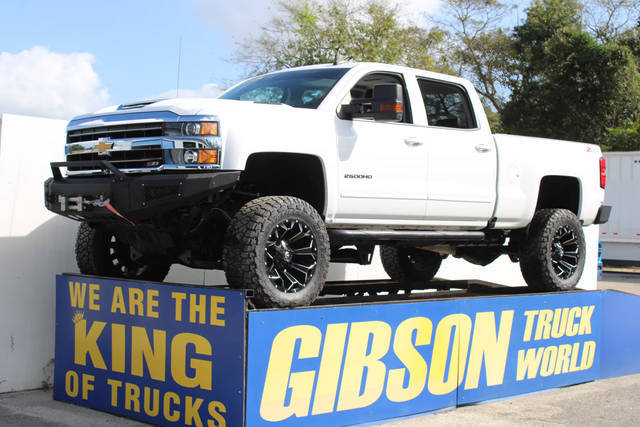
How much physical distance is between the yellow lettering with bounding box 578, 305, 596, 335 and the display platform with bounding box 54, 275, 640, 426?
197 millimetres

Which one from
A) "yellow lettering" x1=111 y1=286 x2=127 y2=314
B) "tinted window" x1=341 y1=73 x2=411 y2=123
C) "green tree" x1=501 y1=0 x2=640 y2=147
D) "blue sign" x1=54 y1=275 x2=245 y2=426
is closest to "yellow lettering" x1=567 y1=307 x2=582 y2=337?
"tinted window" x1=341 y1=73 x2=411 y2=123

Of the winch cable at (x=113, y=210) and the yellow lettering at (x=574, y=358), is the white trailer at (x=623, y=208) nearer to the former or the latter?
the yellow lettering at (x=574, y=358)

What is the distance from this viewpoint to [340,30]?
2881 centimetres

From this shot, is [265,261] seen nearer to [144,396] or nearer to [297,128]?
[297,128]

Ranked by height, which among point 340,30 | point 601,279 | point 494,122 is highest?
point 340,30

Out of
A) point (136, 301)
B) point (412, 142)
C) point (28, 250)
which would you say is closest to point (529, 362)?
point (412, 142)

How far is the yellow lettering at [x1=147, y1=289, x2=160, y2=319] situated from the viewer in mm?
5340

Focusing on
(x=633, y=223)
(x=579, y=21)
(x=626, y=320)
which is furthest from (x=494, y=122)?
(x=626, y=320)

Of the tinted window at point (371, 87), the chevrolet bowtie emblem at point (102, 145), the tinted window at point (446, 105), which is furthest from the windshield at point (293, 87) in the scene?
the chevrolet bowtie emblem at point (102, 145)

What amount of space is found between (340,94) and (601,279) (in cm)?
1453

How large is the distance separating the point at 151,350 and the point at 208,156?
148 cm

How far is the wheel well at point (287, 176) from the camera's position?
5488 mm

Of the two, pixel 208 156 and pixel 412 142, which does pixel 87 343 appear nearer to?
pixel 208 156

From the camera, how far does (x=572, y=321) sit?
707cm
